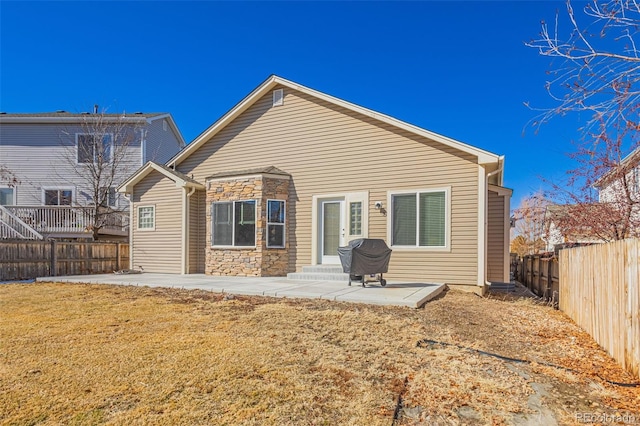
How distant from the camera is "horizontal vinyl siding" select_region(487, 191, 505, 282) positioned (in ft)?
32.4

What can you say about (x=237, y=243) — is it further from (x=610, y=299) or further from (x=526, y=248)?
(x=526, y=248)

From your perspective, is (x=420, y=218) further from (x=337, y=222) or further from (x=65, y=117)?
(x=65, y=117)

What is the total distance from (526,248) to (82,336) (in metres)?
23.4

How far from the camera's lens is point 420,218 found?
935 cm

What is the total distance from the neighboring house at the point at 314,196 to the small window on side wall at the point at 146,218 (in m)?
0.04

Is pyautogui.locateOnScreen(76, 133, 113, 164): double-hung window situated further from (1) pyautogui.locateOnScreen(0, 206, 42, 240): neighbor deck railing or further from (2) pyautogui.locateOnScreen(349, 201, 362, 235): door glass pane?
(2) pyautogui.locateOnScreen(349, 201, 362, 235): door glass pane

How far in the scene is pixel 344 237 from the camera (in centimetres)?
1023

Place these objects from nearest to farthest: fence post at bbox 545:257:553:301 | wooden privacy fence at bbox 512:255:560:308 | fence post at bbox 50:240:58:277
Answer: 1. wooden privacy fence at bbox 512:255:560:308
2. fence post at bbox 545:257:553:301
3. fence post at bbox 50:240:58:277

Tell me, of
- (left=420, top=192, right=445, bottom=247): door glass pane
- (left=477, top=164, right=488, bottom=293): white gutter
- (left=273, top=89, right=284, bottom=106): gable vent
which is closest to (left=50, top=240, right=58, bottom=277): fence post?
(left=273, top=89, right=284, bottom=106): gable vent

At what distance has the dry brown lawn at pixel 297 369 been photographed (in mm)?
2648

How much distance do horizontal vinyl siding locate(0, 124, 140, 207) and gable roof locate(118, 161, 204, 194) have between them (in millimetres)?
5966

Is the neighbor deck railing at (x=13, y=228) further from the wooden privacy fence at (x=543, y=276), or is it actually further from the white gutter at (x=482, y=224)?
the wooden privacy fence at (x=543, y=276)


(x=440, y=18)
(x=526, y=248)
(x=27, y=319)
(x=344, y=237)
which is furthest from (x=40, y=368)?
(x=526, y=248)

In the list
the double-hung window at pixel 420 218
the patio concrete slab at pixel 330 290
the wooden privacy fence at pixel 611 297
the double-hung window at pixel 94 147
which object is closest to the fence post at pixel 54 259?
the patio concrete slab at pixel 330 290
